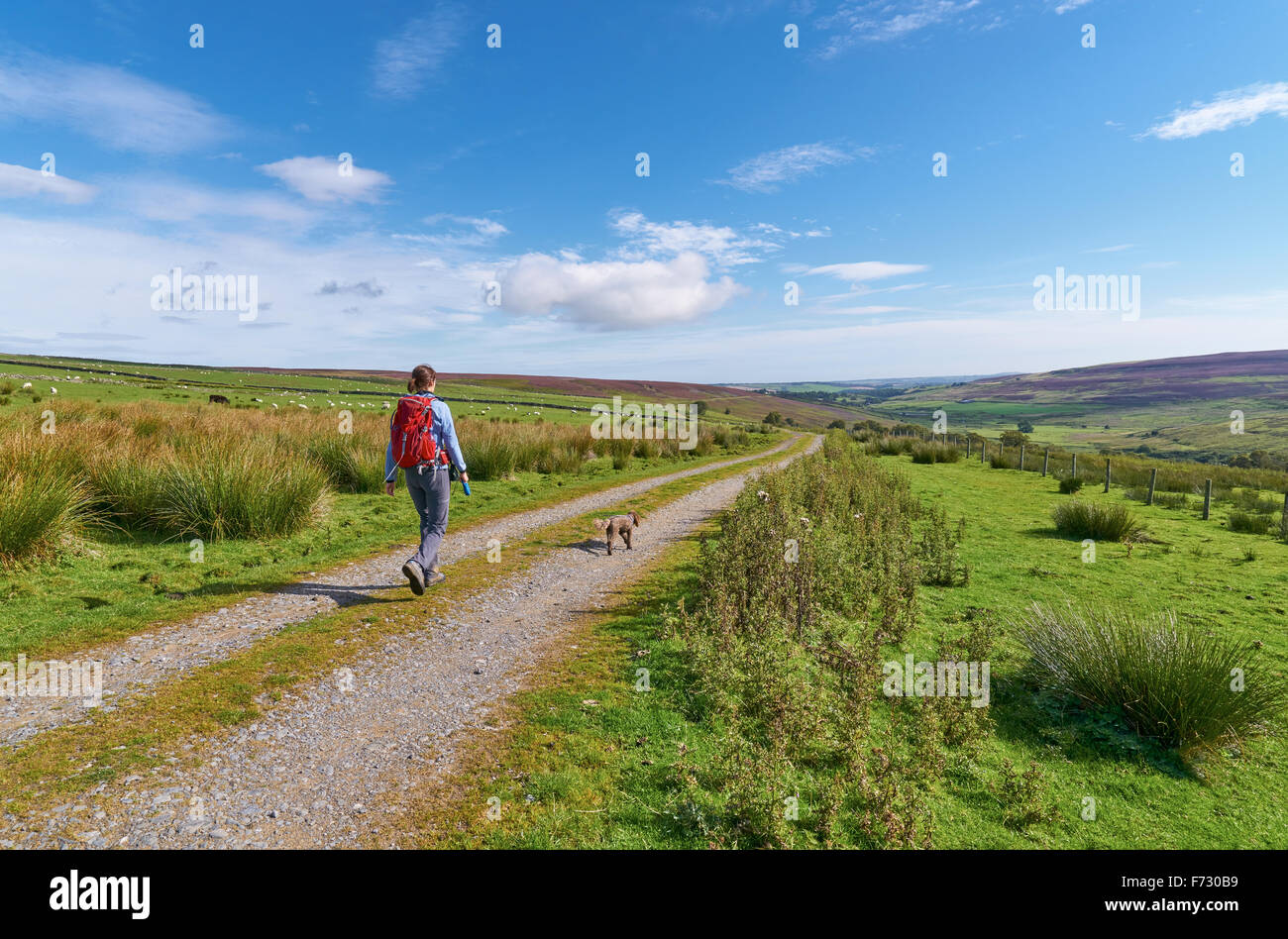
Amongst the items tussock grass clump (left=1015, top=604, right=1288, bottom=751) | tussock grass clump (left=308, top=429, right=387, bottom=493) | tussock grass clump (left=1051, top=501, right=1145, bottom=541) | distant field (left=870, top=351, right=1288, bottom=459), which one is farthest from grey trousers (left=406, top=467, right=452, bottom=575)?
distant field (left=870, top=351, right=1288, bottom=459)

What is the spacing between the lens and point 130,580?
25.2 ft

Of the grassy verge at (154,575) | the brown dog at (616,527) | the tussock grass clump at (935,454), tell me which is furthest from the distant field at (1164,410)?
the grassy verge at (154,575)

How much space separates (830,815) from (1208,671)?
4.48 metres

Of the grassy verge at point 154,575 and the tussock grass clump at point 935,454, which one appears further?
the tussock grass clump at point 935,454

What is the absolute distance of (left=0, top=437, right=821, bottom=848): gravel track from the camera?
10.5ft

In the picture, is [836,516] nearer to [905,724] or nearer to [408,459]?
[905,724]

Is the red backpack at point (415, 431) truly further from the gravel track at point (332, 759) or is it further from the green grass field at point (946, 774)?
the green grass field at point (946, 774)

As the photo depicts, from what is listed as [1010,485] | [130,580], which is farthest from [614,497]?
[1010,485]

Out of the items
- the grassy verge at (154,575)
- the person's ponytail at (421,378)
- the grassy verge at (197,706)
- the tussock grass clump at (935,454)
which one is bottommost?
the grassy verge at (197,706)

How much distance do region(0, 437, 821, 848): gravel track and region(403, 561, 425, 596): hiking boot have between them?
541 mm

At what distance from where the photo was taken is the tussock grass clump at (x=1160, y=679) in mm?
5285

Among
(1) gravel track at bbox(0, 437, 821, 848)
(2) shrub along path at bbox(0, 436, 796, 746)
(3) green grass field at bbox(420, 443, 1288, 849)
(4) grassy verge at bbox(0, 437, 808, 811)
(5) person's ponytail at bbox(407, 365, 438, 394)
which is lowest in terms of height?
(3) green grass field at bbox(420, 443, 1288, 849)

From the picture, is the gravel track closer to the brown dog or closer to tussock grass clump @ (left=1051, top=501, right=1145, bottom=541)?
the brown dog

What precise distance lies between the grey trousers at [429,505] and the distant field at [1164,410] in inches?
3236
